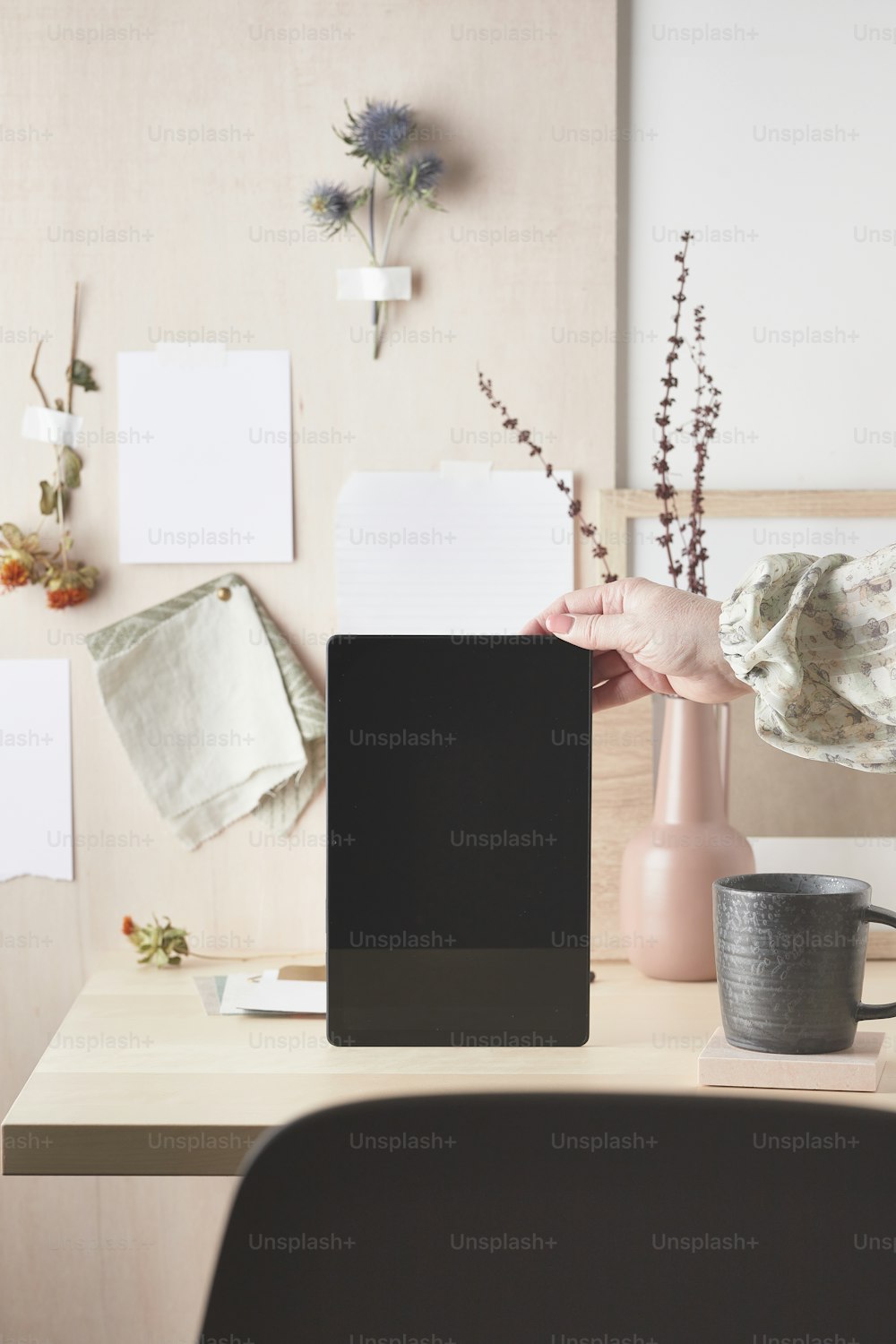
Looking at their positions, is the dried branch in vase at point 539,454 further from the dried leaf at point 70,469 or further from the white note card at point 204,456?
the dried leaf at point 70,469

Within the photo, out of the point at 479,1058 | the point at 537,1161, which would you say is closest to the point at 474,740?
the point at 479,1058

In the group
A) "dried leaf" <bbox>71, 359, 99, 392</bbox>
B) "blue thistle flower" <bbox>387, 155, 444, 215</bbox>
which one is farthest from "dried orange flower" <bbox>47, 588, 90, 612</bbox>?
"blue thistle flower" <bbox>387, 155, 444, 215</bbox>

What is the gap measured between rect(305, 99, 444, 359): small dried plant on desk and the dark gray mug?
2.73 ft

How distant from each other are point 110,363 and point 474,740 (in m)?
0.72

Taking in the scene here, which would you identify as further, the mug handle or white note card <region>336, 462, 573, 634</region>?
white note card <region>336, 462, 573, 634</region>

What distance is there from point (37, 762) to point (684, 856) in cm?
78

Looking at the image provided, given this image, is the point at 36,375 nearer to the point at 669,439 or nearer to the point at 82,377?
the point at 82,377

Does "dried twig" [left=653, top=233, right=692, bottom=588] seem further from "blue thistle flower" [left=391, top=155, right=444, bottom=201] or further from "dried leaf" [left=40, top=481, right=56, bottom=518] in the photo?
Result: "dried leaf" [left=40, top=481, right=56, bottom=518]

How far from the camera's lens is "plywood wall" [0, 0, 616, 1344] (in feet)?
4.74

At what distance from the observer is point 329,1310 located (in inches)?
14.8

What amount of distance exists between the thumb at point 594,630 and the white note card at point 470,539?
1.28 feet

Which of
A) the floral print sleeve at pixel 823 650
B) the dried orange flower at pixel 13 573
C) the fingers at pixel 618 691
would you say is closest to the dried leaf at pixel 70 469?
the dried orange flower at pixel 13 573

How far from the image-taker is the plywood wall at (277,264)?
1443 millimetres

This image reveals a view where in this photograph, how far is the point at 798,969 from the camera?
95 cm
